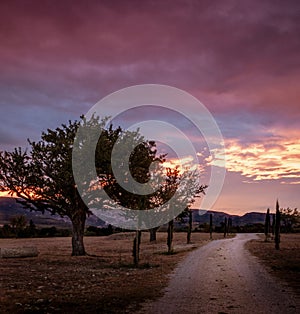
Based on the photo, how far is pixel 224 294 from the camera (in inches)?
627

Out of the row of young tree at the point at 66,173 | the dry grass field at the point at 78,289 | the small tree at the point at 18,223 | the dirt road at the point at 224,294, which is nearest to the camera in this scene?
the dirt road at the point at 224,294

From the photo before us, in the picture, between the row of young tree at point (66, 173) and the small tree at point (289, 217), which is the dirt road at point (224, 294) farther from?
the small tree at point (289, 217)

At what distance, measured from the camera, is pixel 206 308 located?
13227 millimetres

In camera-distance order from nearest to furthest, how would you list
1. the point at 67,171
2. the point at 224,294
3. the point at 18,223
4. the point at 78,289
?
the point at 224,294, the point at 78,289, the point at 67,171, the point at 18,223

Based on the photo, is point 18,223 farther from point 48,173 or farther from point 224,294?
point 224,294

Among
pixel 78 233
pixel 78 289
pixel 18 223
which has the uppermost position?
pixel 78 233

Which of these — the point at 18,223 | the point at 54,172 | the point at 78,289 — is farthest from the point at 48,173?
the point at 18,223

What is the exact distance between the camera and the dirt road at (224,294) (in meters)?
13.2

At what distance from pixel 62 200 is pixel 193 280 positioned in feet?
62.7

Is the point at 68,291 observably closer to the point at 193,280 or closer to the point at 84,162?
the point at 193,280

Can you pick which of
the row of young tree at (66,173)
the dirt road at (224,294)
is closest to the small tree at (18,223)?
the row of young tree at (66,173)

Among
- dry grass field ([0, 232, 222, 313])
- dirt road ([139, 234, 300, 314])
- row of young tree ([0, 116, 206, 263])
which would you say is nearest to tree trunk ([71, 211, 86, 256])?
row of young tree ([0, 116, 206, 263])

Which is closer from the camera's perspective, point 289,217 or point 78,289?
point 78,289

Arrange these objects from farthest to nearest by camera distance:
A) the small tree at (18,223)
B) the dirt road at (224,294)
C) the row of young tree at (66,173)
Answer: the small tree at (18,223) < the row of young tree at (66,173) < the dirt road at (224,294)
